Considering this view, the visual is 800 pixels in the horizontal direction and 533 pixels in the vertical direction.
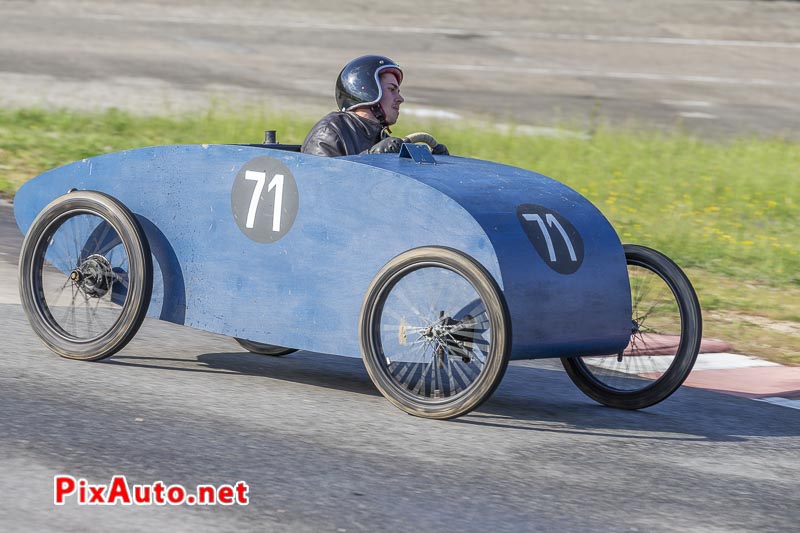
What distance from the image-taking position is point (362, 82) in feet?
23.3

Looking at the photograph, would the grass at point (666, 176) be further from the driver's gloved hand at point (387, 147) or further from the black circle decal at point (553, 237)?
the driver's gloved hand at point (387, 147)

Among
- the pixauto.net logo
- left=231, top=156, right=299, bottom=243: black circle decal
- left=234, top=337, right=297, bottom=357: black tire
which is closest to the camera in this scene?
the pixauto.net logo

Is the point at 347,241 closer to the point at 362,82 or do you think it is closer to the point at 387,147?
the point at 387,147

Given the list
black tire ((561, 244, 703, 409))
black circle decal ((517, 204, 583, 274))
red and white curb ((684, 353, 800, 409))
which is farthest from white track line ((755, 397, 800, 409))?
black circle decal ((517, 204, 583, 274))

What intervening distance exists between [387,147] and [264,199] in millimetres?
692

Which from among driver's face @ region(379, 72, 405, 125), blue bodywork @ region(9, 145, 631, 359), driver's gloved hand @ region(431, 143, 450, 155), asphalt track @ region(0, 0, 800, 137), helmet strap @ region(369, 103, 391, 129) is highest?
asphalt track @ region(0, 0, 800, 137)

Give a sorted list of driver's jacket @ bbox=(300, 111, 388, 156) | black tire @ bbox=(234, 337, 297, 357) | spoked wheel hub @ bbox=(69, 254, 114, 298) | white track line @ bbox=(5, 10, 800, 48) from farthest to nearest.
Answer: white track line @ bbox=(5, 10, 800, 48)
black tire @ bbox=(234, 337, 297, 357)
spoked wheel hub @ bbox=(69, 254, 114, 298)
driver's jacket @ bbox=(300, 111, 388, 156)

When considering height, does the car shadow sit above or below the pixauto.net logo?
above

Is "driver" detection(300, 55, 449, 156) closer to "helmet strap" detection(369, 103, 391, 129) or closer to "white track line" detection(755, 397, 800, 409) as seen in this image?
"helmet strap" detection(369, 103, 391, 129)

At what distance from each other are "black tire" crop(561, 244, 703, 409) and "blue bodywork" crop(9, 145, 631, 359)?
1.06ft

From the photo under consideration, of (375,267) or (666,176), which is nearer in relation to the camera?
(375,267)

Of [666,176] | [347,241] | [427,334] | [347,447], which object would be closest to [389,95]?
[347,241]

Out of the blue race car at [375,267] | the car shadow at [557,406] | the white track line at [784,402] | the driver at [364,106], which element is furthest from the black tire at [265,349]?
the white track line at [784,402]

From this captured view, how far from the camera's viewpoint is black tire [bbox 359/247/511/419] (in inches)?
233
